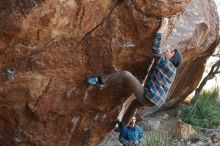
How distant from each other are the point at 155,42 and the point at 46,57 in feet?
5.10

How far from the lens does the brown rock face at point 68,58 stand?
19.5 feet

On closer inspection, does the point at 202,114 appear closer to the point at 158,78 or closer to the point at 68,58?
the point at 158,78

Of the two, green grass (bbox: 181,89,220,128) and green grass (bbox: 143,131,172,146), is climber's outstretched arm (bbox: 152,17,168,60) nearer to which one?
green grass (bbox: 143,131,172,146)

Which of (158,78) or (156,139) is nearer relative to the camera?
(158,78)

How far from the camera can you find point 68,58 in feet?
21.6

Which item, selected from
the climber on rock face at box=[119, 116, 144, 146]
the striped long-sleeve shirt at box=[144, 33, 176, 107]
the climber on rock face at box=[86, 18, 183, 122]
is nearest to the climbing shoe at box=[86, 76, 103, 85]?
the climber on rock face at box=[86, 18, 183, 122]

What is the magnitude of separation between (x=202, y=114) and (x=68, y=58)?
248 inches

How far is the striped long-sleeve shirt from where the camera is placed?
21.7 feet

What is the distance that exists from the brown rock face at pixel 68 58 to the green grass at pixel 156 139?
185 centimetres

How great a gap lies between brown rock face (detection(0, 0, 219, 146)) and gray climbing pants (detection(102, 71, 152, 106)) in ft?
0.45

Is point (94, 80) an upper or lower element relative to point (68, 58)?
lower

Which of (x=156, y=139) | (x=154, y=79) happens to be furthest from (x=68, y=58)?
(x=156, y=139)

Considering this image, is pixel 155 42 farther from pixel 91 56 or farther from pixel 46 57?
pixel 46 57

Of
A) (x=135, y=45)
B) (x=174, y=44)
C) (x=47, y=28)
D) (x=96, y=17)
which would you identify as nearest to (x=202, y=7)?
(x=174, y=44)
